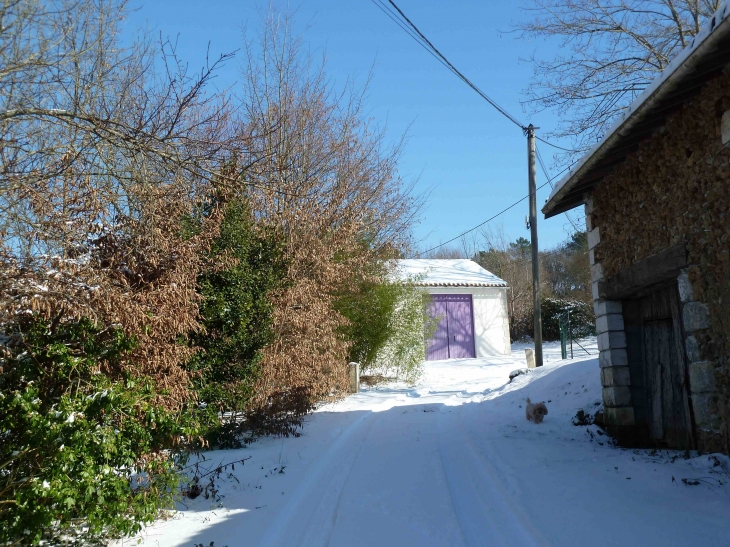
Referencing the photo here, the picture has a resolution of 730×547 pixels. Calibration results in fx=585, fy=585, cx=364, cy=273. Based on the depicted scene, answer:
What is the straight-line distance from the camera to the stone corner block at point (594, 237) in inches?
322

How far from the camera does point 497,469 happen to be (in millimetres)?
6562

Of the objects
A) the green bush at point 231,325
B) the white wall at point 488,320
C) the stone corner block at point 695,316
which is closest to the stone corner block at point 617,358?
the stone corner block at point 695,316

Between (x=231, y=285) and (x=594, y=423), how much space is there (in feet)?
17.9

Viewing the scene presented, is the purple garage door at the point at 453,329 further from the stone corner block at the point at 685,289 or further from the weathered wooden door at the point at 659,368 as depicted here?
the stone corner block at the point at 685,289

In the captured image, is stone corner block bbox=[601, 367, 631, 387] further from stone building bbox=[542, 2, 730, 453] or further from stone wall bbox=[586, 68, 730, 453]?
stone wall bbox=[586, 68, 730, 453]

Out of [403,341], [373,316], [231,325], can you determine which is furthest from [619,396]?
[403,341]

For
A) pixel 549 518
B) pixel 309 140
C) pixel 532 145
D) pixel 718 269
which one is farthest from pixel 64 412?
pixel 532 145

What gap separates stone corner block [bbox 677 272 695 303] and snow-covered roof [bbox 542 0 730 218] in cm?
166

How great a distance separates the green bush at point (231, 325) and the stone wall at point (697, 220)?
4.95 meters

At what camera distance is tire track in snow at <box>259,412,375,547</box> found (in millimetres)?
4707

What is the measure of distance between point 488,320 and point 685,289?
751 inches

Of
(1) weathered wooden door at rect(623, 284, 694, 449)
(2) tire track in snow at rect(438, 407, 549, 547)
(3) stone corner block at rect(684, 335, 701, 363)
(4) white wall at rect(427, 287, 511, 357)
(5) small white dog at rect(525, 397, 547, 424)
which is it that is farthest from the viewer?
(4) white wall at rect(427, 287, 511, 357)

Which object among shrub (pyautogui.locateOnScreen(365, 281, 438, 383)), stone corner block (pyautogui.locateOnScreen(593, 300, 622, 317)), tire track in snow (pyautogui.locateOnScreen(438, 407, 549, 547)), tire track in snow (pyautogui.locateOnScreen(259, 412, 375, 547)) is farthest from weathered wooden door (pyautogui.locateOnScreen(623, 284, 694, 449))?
shrub (pyautogui.locateOnScreen(365, 281, 438, 383))

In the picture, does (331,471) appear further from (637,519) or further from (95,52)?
(95,52)
